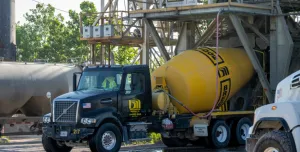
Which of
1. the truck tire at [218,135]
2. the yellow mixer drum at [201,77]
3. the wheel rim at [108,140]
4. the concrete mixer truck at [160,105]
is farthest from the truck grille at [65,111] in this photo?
the truck tire at [218,135]

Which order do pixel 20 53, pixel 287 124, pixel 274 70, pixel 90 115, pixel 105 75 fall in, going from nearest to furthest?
pixel 287 124, pixel 90 115, pixel 105 75, pixel 274 70, pixel 20 53

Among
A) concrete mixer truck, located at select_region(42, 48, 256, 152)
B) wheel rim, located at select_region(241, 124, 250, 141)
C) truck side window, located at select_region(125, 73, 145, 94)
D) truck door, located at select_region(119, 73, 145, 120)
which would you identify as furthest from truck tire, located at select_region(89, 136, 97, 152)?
wheel rim, located at select_region(241, 124, 250, 141)

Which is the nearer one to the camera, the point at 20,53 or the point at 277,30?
the point at 277,30

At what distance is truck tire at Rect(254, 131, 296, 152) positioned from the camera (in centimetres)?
1102

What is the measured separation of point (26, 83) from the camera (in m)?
23.0

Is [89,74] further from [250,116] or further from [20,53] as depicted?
[20,53]

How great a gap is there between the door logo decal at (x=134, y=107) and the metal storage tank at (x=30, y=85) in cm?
624

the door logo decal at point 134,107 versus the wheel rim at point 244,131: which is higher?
the door logo decal at point 134,107

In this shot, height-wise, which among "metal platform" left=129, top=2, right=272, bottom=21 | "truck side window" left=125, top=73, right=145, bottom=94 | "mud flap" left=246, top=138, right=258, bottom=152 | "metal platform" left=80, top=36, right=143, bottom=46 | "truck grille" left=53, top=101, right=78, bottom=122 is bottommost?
"mud flap" left=246, top=138, right=258, bottom=152

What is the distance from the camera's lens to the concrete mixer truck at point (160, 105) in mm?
17031

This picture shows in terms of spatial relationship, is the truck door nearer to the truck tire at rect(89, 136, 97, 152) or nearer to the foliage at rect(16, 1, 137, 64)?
the truck tire at rect(89, 136, 97, 152)

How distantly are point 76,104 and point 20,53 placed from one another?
43.3 metres

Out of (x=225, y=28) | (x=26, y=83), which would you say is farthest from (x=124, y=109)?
(x=225, y=28)

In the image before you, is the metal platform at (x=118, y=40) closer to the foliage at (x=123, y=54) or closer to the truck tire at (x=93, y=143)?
the foliage at (x=123, y=54)
